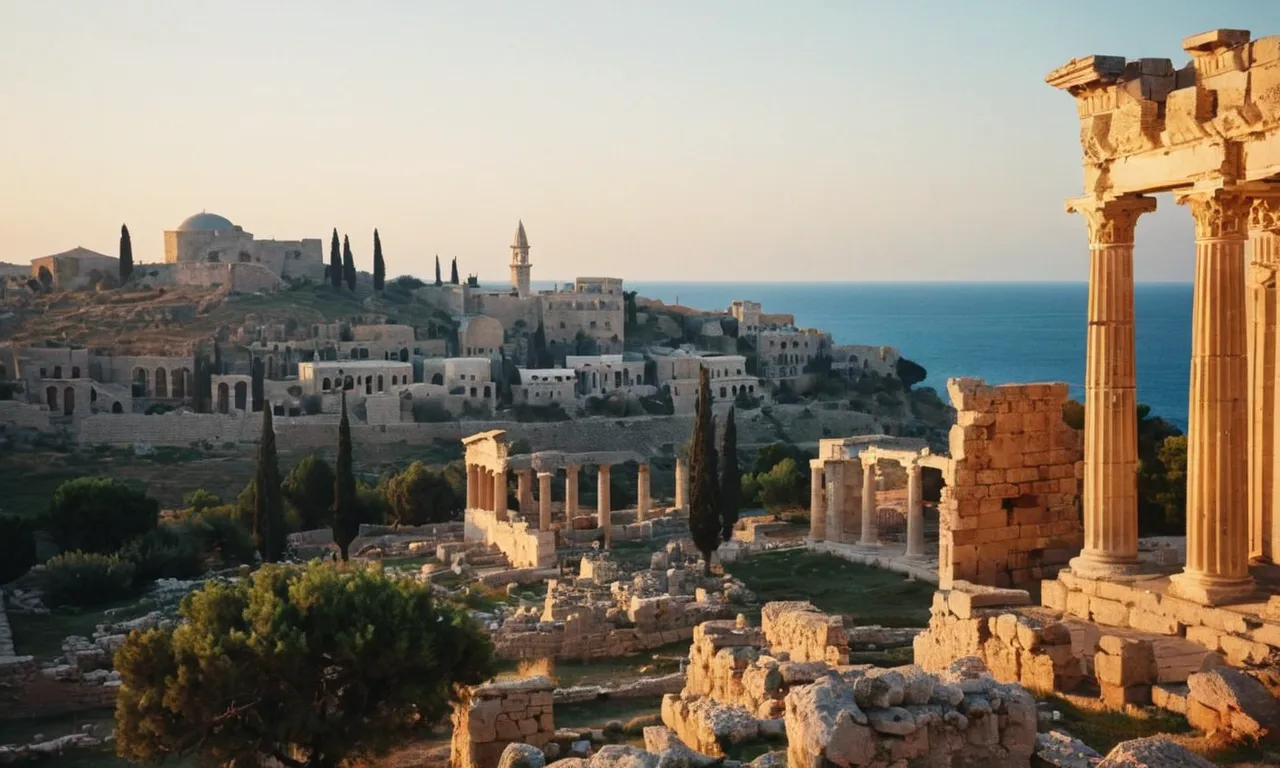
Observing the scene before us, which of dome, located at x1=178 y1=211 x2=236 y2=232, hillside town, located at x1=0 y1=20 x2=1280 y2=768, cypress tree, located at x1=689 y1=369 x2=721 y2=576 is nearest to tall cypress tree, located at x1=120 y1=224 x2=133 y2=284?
dome, located at x1=178 y1=211 x2=236 y2=232

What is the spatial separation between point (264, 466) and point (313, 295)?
6146 cm

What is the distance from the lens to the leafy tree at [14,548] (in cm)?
2902

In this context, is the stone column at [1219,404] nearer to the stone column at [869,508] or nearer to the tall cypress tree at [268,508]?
the stone column at [869,508]

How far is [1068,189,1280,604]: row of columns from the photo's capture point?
11.2 metres

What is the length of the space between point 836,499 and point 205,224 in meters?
83.0

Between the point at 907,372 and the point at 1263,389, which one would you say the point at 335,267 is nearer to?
the point at 907,372

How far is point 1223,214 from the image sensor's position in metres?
11.1

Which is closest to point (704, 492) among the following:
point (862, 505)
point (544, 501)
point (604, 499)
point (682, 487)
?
point (862, 505)

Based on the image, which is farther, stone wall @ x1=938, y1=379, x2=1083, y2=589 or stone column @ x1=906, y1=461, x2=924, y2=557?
stone column @ x1=906, y1=461, x2=924, y2=557

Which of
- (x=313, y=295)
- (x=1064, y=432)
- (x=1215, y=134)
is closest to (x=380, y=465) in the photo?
(x=313, y=295)

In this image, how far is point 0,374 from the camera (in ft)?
237

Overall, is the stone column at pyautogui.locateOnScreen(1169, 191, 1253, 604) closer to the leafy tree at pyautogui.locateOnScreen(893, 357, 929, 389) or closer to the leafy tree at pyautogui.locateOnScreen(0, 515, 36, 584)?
the leafy tree at pyautogui.locateOnScreen(0, 515, 36, 584)

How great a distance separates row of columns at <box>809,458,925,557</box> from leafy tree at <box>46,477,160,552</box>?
16.2 meters

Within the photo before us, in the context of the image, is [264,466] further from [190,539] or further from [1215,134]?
[1215,134]
